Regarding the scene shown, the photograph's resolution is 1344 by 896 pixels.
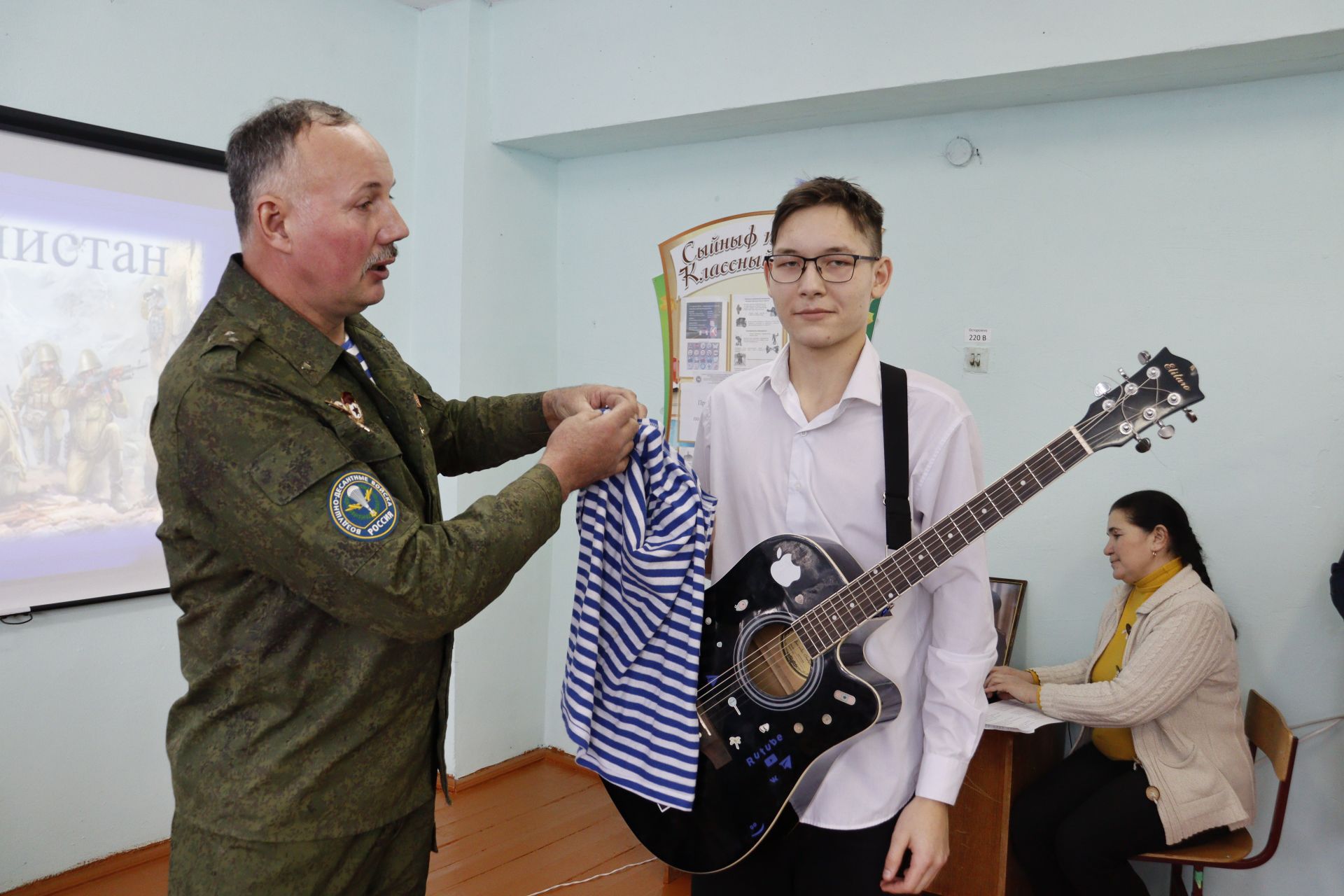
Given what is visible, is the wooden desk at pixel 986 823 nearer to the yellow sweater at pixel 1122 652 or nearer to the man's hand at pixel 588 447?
the yellow sweater at pixel 1122 652

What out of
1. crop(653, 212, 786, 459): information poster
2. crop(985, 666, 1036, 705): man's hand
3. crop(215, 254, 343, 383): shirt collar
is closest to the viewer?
crop(215, 254, 343, 383): shirt collar

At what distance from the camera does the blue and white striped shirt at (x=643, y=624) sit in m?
1.58

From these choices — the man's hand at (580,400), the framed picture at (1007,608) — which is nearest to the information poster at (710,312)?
the framed picture at (1007,608)

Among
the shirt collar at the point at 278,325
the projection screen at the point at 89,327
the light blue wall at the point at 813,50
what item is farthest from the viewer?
the projection screen at the point at 89,327

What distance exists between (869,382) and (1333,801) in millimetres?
2229

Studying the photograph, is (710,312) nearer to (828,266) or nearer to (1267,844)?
(828,266)

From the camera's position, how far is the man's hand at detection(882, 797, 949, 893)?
1445 millimetres

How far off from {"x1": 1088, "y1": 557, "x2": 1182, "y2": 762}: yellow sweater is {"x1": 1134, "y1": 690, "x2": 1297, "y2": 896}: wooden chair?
0.29 meters

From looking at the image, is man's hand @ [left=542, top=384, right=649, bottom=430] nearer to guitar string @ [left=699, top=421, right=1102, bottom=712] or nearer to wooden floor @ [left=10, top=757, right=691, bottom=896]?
guitar string @ [left=699, top=421, right=1102, bottom=712]

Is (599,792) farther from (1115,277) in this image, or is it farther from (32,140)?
(32,140)

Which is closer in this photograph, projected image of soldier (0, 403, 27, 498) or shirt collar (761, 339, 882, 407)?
shirt collar (761, 339, 882, 407)

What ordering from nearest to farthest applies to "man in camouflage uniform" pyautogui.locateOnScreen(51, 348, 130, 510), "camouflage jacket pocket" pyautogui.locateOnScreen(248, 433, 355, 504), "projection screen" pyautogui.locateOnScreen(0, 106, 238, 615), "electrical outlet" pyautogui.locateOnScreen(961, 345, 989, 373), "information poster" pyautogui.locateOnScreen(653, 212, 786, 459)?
"camouflage jacket pocket" pyautogui.locateOnScreen(248, 433, 355, 504) → "projection screen" pyautogui.locateOnScreen(0, 106, 238, 615) → "man in camouflage uniform" pyautogui.locateOnScreen(51, 348, 130, 510) → "electrical outlet" pyautogui.locateOnScreen(961, 345, 989, 373) → "information poster" pyautogui.locateOnScreen(653, 212, 786, 459)

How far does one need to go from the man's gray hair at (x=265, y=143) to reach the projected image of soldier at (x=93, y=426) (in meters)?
1.95

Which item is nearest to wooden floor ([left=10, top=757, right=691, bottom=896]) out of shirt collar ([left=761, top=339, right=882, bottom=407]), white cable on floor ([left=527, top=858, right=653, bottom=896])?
white cable on floor ([left=527, top=858, right=653, bottom=896])
